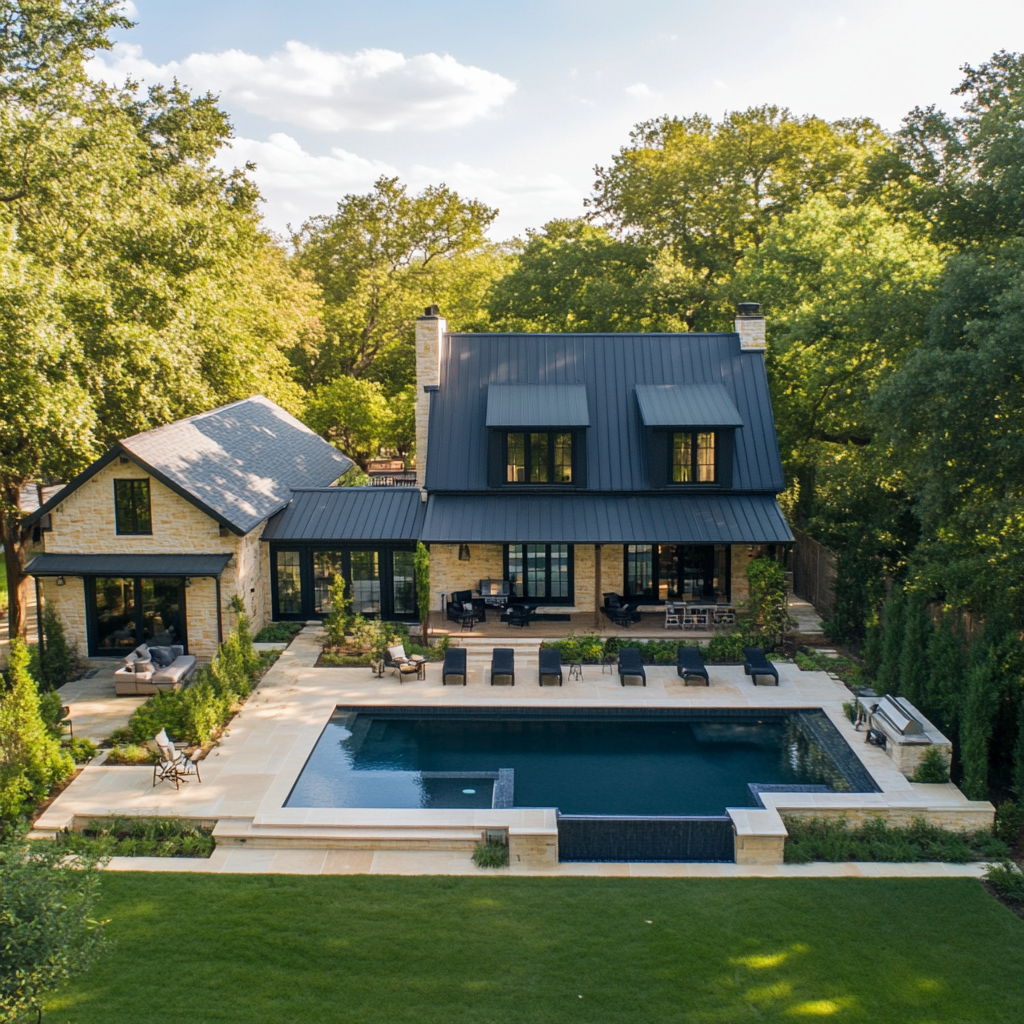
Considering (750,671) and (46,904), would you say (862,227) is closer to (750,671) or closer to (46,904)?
(750,671)

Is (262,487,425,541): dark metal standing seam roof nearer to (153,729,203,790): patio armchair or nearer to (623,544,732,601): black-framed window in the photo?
(623,544,732,601): black-framed window

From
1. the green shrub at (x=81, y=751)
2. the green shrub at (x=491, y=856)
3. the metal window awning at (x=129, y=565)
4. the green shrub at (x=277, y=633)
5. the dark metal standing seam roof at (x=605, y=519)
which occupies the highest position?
the dark metal standing seam roof at (x=605, y=519)

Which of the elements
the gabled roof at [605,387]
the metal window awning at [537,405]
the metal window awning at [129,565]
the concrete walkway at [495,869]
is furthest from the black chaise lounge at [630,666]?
the metal window awning at [129,565]

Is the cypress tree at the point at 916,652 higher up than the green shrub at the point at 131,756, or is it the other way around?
the cypress tree at the point at 916,652

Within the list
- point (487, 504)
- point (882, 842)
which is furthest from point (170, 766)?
point (882, 842)

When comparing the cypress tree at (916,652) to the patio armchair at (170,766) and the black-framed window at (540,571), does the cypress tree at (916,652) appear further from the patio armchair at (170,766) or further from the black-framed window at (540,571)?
the patio armchair at (170,766)

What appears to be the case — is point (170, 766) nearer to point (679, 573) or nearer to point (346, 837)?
point (346, 837)
